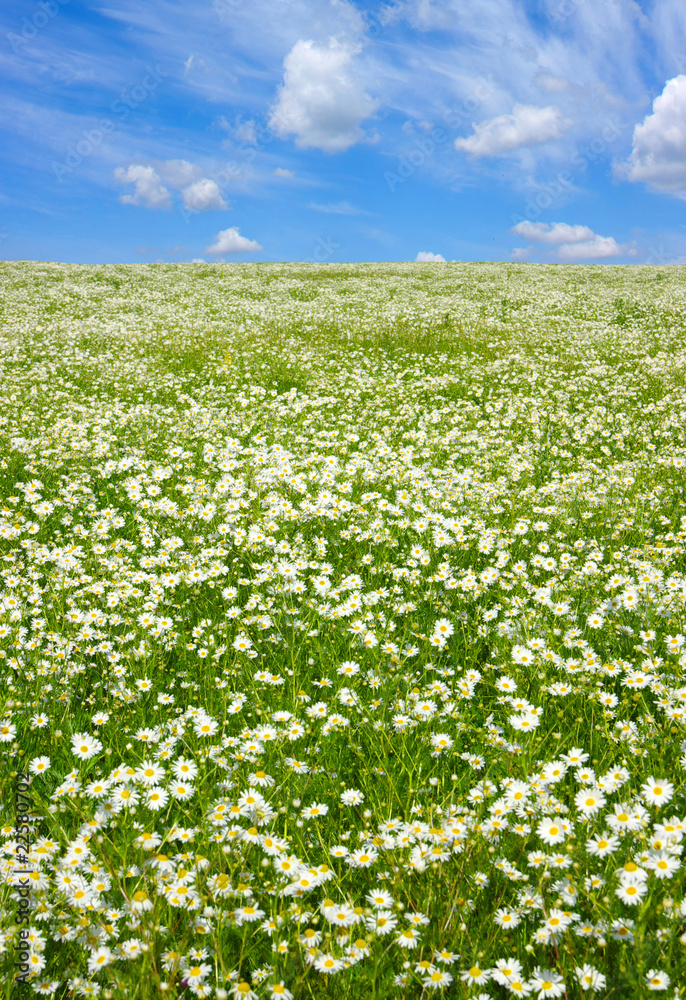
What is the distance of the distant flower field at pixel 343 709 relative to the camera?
2463mm

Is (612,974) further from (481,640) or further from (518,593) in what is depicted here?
(518,593)

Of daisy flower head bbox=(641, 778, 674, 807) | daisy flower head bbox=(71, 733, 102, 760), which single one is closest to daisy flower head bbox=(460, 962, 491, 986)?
daisy flower head bbox=(641, 778, 674, 807)

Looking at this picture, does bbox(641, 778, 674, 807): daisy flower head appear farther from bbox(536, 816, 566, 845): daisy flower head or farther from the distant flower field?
bbox(536, 816, 566, 845): daisy flower head

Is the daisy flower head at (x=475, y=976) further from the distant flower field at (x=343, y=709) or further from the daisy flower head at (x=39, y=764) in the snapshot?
the daisy flower head at (x=39, y=764)

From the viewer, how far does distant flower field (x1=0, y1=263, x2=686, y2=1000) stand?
8.08ft

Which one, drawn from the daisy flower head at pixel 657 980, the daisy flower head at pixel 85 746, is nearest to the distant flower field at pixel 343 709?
the daisy flower head at pixel 657 980

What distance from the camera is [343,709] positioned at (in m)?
3.95

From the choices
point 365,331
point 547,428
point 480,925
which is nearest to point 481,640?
point 480,925

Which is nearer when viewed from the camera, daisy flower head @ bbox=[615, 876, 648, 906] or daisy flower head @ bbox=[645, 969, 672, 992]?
daisy flower head @ bbox=[645, 969, 672, 992]

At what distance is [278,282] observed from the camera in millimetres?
38719

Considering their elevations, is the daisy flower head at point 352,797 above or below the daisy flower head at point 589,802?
below

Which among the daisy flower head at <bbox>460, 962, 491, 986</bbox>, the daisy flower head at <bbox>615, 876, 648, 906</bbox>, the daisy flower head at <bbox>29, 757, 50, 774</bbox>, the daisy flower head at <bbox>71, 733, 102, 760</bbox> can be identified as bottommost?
the daisy flower head at <bbox>460, 962, 491, 986</bbox>

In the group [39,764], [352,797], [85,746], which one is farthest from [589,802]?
[39,764]

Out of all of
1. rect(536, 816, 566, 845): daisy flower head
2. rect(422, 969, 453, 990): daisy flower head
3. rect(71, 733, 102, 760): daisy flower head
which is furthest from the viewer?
rect(71, 733, 102, 760): daisy flower head
